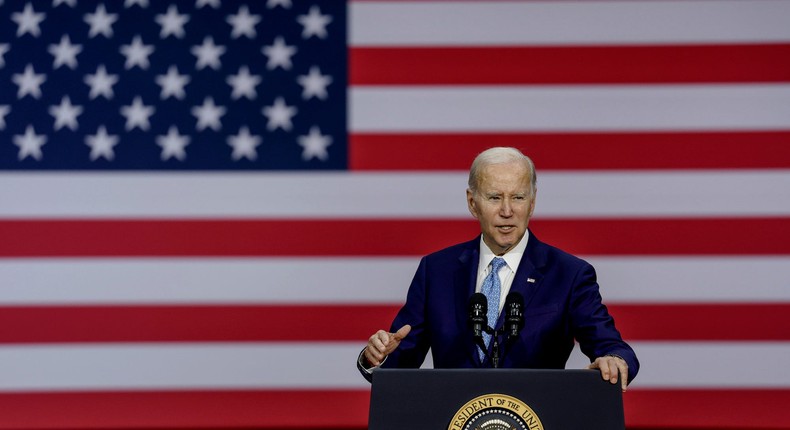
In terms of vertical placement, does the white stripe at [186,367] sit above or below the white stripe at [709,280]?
below

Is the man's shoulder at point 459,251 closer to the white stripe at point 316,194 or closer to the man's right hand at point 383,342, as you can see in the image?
the man's right hand at point 383,342

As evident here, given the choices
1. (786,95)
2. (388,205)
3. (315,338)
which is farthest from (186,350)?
(786,95)

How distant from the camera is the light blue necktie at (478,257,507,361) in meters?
1.84

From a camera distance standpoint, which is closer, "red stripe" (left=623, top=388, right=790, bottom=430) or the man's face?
the man's face

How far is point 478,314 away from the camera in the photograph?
154 centimetres

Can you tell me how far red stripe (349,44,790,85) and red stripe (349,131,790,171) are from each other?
20 centimetres

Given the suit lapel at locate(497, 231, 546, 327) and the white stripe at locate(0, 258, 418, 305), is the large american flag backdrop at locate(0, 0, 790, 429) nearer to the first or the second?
the white stripe at locate(0, 258, 418, 305)

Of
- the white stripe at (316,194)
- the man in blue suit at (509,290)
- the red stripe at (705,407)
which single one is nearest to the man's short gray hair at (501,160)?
the man in blue suit at (509,290)

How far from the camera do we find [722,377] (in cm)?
311

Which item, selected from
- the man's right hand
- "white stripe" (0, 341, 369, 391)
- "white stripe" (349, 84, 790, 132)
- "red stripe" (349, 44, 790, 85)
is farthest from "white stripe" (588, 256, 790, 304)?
the man's right hand

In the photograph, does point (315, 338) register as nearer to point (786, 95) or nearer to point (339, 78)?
point (339, 78)

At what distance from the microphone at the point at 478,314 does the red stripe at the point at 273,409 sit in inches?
66.6

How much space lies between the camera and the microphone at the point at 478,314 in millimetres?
1534

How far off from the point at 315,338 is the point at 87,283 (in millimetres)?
Result: 853
